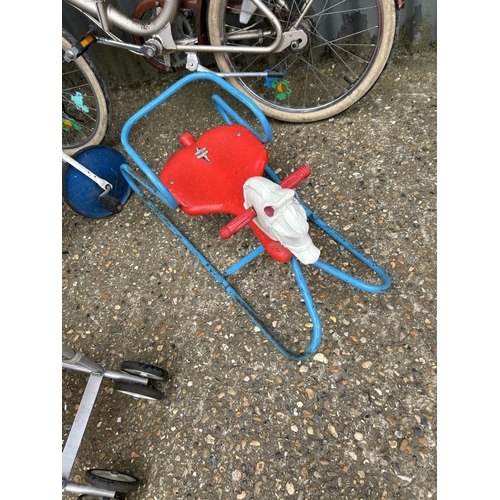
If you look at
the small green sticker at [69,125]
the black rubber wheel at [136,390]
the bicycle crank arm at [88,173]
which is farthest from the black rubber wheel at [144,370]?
the small green sticker at [69,125]

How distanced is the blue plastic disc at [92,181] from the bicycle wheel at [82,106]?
9.5 inches

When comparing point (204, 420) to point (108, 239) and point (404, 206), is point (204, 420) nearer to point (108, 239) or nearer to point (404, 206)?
point (108, 239)

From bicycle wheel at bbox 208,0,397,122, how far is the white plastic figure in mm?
1065

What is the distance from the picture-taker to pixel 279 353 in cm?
179

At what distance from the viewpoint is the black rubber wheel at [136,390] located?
64.7 inches

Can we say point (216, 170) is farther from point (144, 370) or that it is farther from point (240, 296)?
point (144, 370)

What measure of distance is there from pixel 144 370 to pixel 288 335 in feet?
2.19

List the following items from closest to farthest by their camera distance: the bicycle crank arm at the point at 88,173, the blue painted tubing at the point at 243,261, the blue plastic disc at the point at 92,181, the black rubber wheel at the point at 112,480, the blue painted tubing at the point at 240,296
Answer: the black rubber wheel at the point at 112,480
the blue painted tubing at the point at 240,296
the blue painted tubing at the point at 243,261
the bicycle crank arm at the point at 88,173
the blue plastic disc at the point at 92,181

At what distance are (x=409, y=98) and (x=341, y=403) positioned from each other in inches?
68.5

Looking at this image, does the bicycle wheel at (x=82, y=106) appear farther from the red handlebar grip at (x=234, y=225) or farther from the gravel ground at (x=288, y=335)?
the red handlebar grip at (x=234, y=225)

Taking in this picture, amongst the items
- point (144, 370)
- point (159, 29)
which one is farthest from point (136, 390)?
point (159, 29)

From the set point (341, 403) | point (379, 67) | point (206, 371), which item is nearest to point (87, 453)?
point (206, 371)

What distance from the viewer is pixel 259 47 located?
79.9 inches

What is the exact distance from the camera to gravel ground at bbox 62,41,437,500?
158 cm
